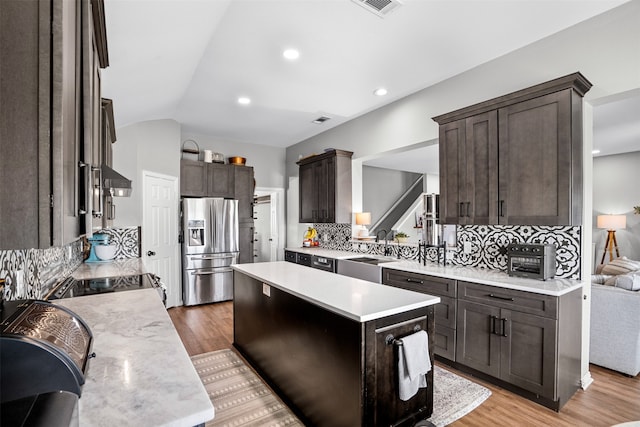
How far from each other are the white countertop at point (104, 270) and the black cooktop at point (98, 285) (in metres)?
0.19

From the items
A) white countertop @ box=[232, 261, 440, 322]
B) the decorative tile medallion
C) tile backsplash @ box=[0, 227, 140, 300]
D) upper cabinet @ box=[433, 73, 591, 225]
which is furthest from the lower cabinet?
the decorative tile medallion

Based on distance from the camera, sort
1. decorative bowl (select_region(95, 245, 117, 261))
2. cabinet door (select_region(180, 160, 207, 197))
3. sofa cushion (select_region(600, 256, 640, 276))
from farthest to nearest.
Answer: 1. cabinet door (select_region(180, 160, 207, 197))
2. decorative bowl (select_region(95, 245, 117, 261))
3. sofa cushion (select_region(600, 256, 640, 276))

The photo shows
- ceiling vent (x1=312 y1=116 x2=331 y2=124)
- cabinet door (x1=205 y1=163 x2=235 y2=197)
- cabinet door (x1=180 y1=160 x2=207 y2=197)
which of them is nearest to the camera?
ceiling vent (x1=312 y1=116 x2=331 y2=124)

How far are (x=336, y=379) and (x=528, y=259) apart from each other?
1.92 metres

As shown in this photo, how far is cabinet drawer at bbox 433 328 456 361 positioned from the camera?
288 centimetres

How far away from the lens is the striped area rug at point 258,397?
7.23 ft

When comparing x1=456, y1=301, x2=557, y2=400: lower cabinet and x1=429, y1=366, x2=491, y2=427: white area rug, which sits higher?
x1=456, y1=301, x2=557, y2=400: lower cabinet

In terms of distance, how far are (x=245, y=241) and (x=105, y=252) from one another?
2.47 m

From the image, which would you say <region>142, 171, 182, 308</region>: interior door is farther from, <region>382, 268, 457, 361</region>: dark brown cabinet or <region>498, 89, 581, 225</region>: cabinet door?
<region>498, 89, 581, 225</region>: cabinet door

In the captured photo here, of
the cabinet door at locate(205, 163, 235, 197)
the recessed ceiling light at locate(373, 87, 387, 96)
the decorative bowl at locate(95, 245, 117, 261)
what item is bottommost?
the decorative bowl at locate(95, 245, 117, 261)

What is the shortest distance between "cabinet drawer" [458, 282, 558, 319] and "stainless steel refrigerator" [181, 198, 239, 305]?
381 cm

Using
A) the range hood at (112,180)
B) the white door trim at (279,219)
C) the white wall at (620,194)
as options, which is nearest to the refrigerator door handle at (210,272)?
the white door trim at (279,219)

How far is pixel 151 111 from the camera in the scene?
407cm

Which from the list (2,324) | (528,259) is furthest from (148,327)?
(528,259)
